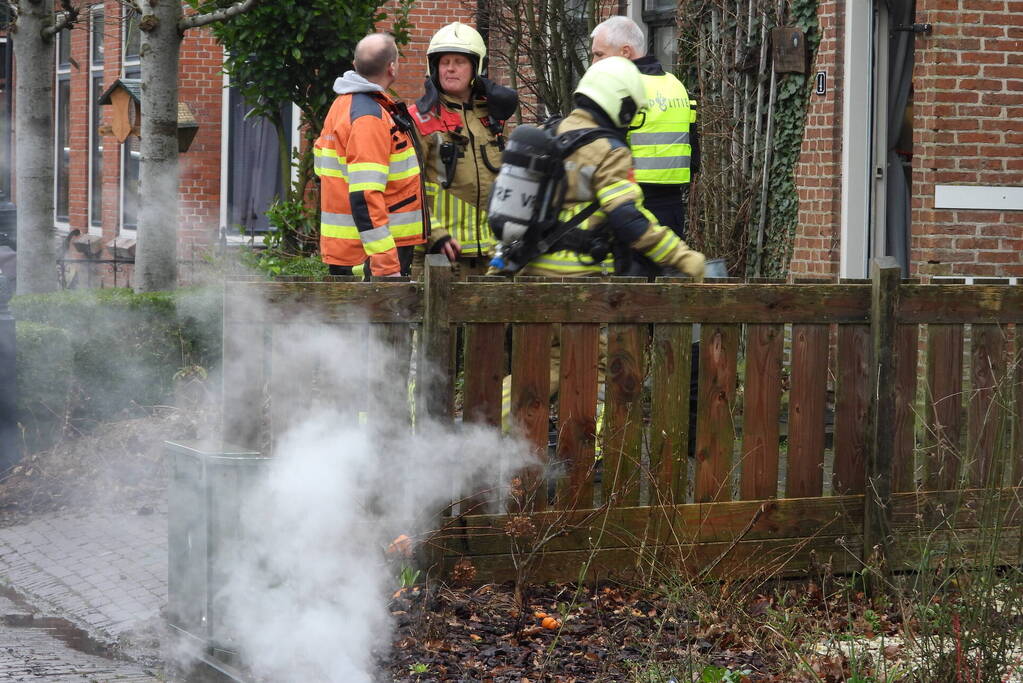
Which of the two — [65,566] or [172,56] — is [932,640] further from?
[172,56]

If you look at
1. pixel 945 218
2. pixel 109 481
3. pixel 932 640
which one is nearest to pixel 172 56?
pixel 109 481

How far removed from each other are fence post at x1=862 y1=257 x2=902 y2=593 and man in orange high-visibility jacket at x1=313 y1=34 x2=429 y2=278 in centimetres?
230

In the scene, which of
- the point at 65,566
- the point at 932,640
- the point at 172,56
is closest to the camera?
the point at 932,640

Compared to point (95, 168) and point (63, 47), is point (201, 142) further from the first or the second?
point (63, 47)

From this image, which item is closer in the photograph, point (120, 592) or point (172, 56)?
point (120, 592)

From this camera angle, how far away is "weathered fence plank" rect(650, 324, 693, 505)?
5125 millimetres

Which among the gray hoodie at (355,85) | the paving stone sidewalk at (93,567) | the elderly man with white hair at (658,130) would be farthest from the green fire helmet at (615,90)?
the paving stone sidewalk at (93,567)

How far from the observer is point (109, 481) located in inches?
296

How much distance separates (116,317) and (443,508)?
4.25 metres

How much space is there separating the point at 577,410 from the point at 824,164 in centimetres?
493

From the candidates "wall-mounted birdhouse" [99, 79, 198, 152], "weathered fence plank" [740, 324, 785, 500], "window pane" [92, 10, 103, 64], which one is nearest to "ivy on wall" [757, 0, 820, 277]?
"weathered fence plank" [740, 324, 785, 500]

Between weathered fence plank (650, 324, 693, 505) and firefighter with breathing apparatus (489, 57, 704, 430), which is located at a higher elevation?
firefighter with breathing apparatus (489, 57, 704, 430)

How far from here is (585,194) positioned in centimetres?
568

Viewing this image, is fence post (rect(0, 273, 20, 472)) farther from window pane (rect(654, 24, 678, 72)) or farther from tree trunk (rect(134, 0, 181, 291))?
window pane (rect(654, 24, 678, 72))
